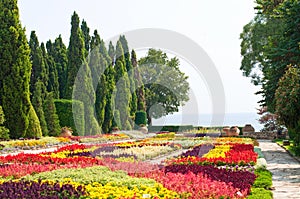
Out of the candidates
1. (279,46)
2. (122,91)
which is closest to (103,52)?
(122,91)

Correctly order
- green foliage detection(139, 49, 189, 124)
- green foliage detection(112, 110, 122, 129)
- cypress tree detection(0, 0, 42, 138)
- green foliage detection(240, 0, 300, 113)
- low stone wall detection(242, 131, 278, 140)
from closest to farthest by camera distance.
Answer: green foliage detection(240, 0, 300, 113)
cypress tree detection(0, 0, 42, 138)
low stone wall detection(242, 131, 278, 140)
green foliage detection(112, 110, 122, 129)
green foliage detection(139, 49, 189, 124)

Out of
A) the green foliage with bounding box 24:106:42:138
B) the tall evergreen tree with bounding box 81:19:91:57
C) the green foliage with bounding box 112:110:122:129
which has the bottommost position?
the green foliage with bounding box 24:106:42:138

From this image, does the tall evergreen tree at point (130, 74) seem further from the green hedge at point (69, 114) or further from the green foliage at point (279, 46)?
the green foliage at point (279, 46)

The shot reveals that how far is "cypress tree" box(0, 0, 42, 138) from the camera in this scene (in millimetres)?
20594

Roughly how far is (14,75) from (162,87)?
29.2 metres

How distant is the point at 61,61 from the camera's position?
33.8 metres

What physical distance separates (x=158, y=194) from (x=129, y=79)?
33551mm

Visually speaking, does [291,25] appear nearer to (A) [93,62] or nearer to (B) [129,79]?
(A) [93,62]

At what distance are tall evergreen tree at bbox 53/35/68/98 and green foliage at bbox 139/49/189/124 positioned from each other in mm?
14943

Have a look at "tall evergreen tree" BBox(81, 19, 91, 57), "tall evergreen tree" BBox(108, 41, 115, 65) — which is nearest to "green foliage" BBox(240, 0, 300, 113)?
"tall evergreen tree" BBox(81, 19, 91, 57)

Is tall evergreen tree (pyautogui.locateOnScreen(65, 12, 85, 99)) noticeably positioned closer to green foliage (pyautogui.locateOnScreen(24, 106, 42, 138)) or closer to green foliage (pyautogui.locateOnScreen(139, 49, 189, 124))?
green foliage (pyautogui.locateOnScreen(24, 106, 42, 138))

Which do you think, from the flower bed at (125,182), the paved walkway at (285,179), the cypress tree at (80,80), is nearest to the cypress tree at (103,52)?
the cypress tree at (80,80)

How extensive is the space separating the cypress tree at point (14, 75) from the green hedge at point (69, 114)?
188 inches

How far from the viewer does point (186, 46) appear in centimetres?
1705
